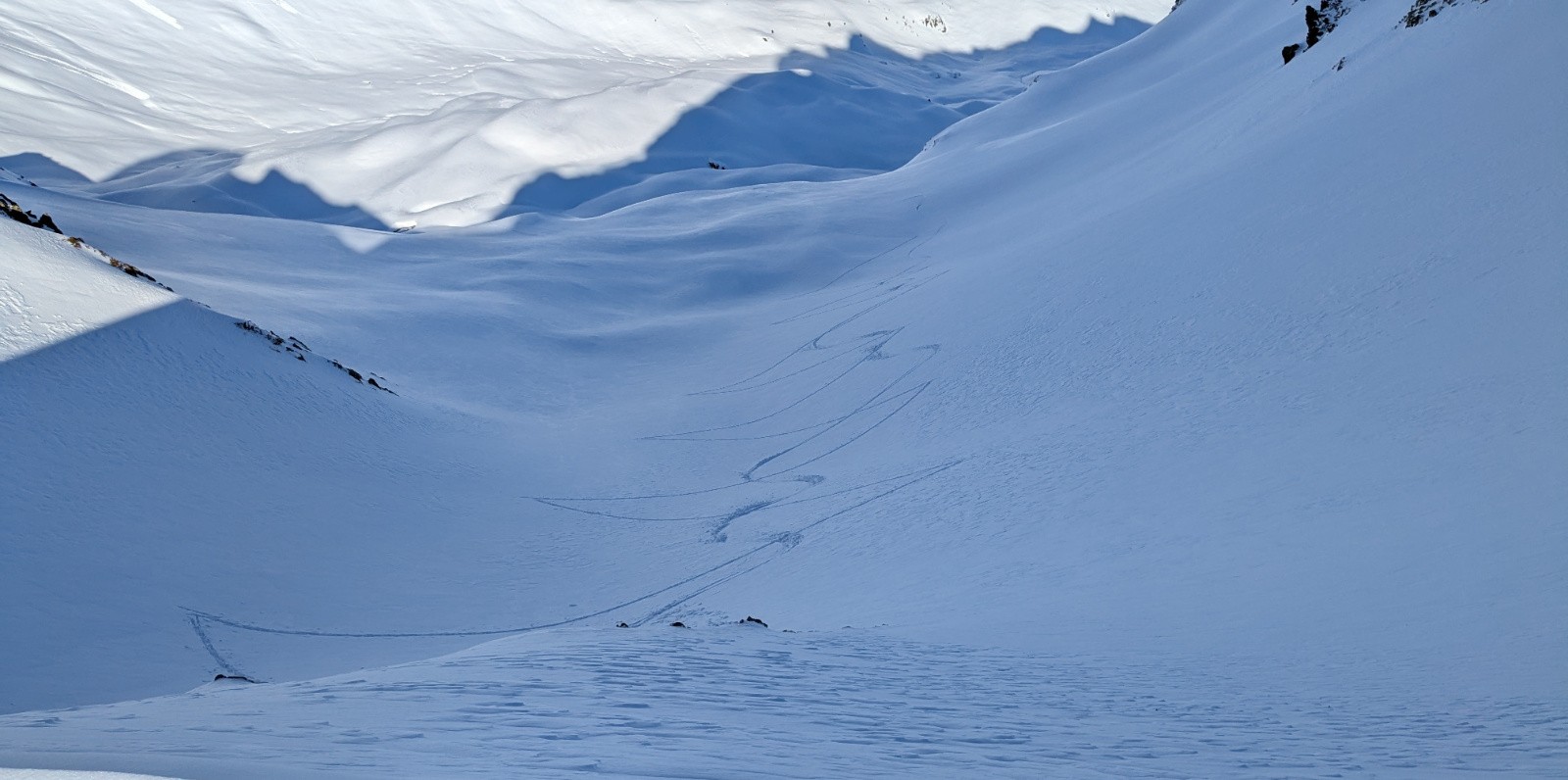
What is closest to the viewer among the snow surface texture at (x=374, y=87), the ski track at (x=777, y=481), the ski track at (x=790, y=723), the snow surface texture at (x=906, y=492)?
the ski track at (x=790, y=723)

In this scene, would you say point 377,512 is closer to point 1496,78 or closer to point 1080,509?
point 1080,509

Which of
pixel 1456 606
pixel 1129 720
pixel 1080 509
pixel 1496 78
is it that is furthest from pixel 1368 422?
pixel 1496 78

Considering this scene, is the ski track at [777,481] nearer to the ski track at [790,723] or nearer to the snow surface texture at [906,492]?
the snow surface texture at [906,492]

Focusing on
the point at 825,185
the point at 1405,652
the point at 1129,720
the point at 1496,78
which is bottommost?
the point at 1129,720

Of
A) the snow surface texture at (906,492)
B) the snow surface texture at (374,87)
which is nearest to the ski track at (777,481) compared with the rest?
the snow surface texture at (906,492)

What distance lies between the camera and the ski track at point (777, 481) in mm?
5012

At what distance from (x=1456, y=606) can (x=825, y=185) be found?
42.3 feet

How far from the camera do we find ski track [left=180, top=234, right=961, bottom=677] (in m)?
5.01

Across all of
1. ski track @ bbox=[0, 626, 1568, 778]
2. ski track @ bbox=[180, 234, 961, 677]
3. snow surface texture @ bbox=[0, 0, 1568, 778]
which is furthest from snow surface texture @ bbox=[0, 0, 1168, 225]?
ski track @ bbox=[0, 626, 1568, 778]

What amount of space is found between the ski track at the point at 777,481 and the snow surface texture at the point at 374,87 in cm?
881

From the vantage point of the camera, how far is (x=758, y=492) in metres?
6.75

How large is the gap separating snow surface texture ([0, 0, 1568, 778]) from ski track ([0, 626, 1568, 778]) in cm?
2

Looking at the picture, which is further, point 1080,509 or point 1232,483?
point 1080,509

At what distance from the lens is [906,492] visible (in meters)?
6.09
